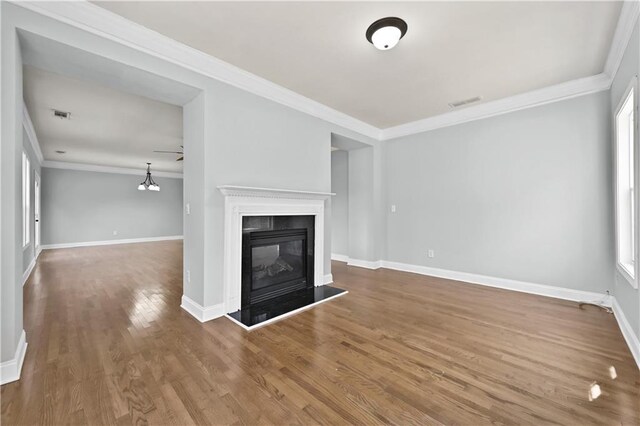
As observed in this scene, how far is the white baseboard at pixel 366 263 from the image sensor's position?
203 inches

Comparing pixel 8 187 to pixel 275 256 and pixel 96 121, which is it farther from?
pixel 96 121

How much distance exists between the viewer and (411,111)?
4.29 meters

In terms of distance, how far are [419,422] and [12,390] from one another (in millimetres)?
2443

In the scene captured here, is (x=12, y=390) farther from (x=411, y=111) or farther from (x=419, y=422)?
(x=411, y=111)

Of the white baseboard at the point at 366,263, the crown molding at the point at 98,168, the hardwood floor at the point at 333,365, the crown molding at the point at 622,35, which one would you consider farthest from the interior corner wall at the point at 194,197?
the crown molding at the point at 98,168

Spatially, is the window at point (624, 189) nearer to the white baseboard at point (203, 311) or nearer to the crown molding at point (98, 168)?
the white baseboard at point (203, 311)

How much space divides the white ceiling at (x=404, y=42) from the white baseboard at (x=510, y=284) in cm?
261

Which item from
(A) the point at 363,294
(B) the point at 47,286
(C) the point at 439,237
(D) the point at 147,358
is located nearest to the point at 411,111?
(C) the point at 439,237

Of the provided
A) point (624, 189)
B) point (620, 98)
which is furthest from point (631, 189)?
point (620, 98)

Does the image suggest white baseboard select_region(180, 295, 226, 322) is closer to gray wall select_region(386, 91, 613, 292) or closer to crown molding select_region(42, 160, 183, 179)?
gray wall select_region(386, 91, 613, 292)

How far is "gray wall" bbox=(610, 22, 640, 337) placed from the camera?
212 centimetres

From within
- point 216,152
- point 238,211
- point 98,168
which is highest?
point 98,168

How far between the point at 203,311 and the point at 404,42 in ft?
10.8

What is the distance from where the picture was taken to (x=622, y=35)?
7.70 ft
